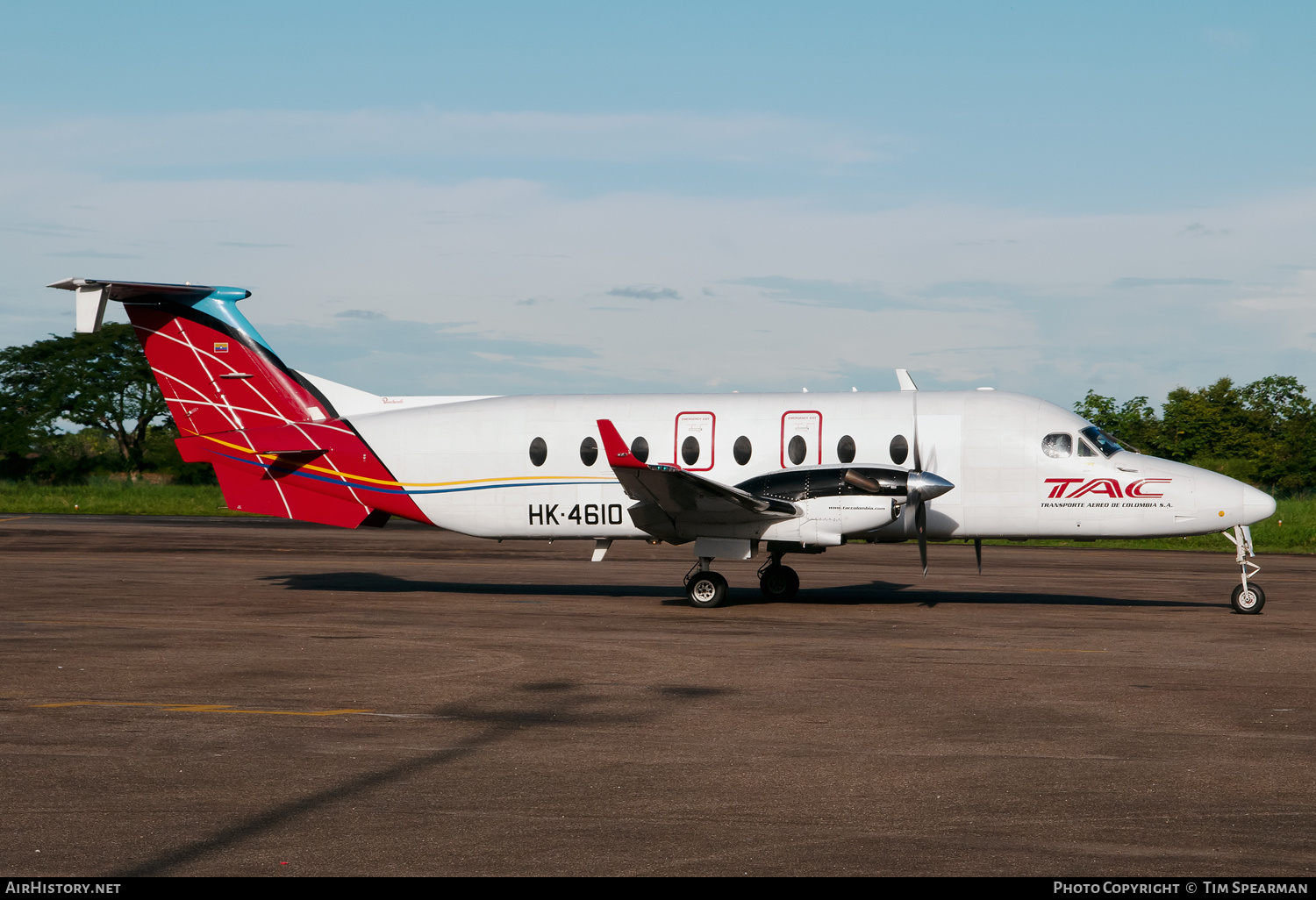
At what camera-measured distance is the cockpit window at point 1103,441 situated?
60.4 ft

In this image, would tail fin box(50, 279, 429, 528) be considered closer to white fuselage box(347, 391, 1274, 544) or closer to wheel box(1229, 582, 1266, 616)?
white fuselage box(347, 391, 1274, 544)

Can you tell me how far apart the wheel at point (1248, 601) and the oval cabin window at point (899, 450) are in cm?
550

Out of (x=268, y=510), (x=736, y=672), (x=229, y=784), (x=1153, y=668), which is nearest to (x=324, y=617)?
(x=268, y=510)

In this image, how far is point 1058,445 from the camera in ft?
60.7

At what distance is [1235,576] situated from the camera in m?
25.0

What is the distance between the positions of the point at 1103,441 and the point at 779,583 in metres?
5.96

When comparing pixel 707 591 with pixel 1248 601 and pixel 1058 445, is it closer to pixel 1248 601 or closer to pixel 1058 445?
pixel 1058 445

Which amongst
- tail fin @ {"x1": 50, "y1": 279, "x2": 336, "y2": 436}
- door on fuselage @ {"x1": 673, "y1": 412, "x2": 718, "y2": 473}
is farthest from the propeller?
tail fin @ {"x1": 50, "y1": 279, "x2": 336, "y2": 436}

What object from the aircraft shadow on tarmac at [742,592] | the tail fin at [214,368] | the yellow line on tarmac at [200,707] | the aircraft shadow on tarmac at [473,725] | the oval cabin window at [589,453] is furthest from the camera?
the tail fin at [214,368]

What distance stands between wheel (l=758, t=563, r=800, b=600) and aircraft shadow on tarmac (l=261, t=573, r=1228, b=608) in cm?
18

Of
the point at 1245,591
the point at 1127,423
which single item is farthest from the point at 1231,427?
the point at 1245,591

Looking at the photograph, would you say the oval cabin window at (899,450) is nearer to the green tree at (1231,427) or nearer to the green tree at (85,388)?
the green tree at (1231,427)

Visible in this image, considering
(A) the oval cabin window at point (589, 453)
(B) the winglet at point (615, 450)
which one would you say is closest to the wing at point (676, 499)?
(B) the winglet at point (615, 450)

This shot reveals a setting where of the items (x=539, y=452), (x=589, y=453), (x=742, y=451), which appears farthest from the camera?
(x=539, y=452)
